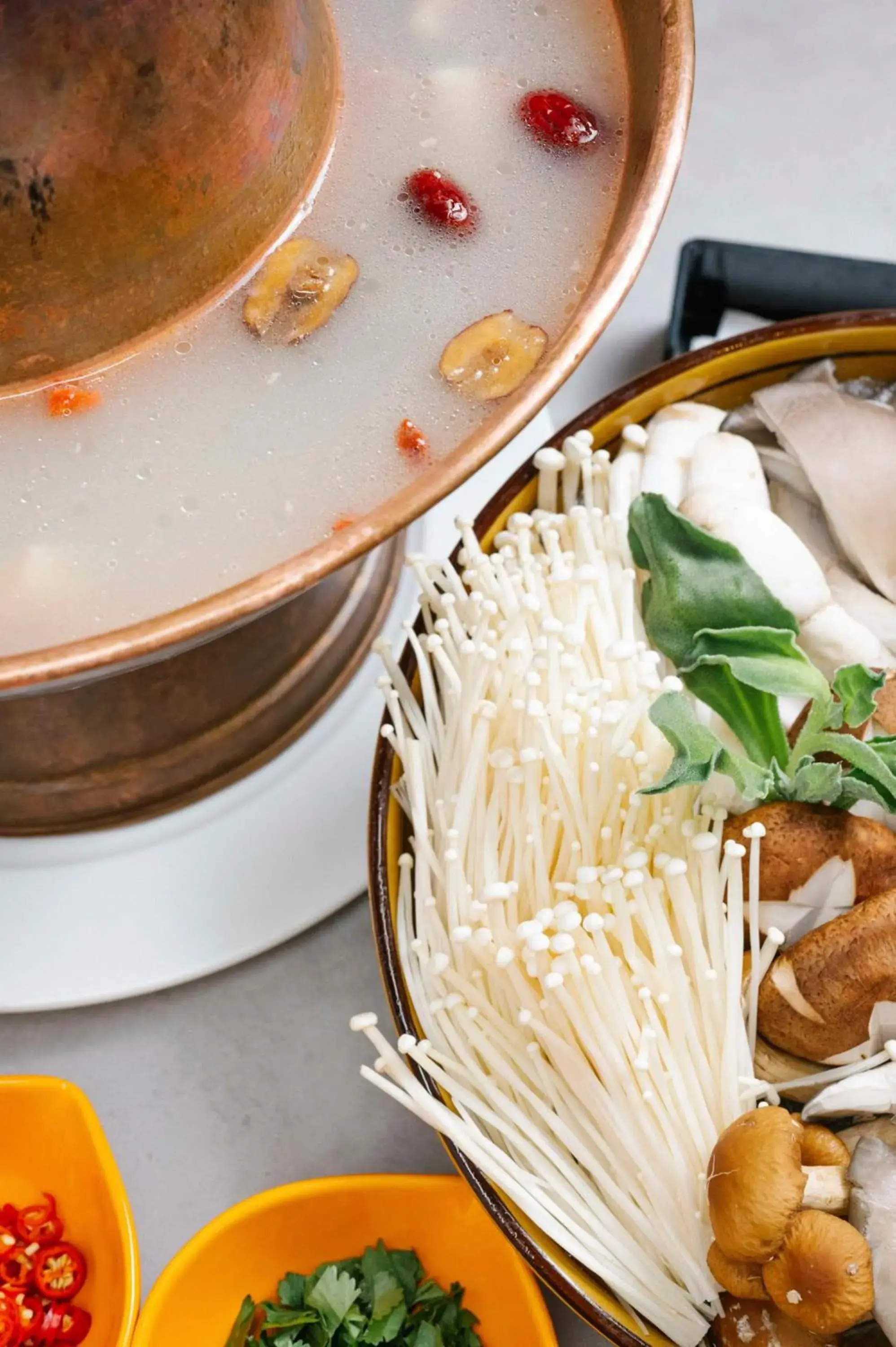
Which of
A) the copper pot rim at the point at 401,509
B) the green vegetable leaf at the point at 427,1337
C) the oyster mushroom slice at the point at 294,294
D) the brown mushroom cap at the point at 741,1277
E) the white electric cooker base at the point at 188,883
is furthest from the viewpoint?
the white electric cooker base at the point at 188,883

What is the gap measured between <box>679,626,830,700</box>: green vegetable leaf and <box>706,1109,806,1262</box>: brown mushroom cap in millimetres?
260

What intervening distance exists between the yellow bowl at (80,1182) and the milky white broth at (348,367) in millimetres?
Answer: 431

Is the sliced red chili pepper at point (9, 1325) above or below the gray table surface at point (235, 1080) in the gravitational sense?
below

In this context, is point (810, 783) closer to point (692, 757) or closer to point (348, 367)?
point (692, 757)

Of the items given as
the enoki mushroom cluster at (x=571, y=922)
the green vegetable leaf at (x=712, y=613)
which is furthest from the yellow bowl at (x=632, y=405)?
the green vegetable leaf at (x=712, y=613)

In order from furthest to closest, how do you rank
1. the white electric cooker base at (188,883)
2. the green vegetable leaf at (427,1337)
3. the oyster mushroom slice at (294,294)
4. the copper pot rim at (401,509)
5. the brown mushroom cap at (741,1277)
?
1. the white electric cooker base at (188,883)
2. the green vegetable leaf at (427,1337)
3. the oyster mushroom slice at (294,294)
4. the brown mushroom cap at (741,1277)
5. the copper pot rim at (401,509)

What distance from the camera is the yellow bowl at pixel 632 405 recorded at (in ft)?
2.97

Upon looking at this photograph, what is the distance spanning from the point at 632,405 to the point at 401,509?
383mm

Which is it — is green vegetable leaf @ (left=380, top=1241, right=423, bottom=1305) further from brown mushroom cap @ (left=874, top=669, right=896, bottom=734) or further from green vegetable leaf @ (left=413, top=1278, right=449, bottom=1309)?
brown mushroom cap @ (left=874, top=669, right=896, bottom=734)

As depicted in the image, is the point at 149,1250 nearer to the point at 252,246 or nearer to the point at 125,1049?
the point at 125,1049

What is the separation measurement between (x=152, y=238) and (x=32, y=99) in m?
0.11

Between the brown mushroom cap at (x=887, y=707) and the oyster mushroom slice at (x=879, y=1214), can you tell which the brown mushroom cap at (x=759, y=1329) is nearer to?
the oyster mushroom slice at (x=879, y=1214)

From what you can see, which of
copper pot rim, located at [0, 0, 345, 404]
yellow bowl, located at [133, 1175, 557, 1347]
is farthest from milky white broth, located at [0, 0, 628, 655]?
yellow bowl, located at [133, 1175, 557, 1347]

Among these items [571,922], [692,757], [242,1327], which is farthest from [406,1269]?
[692,757]
